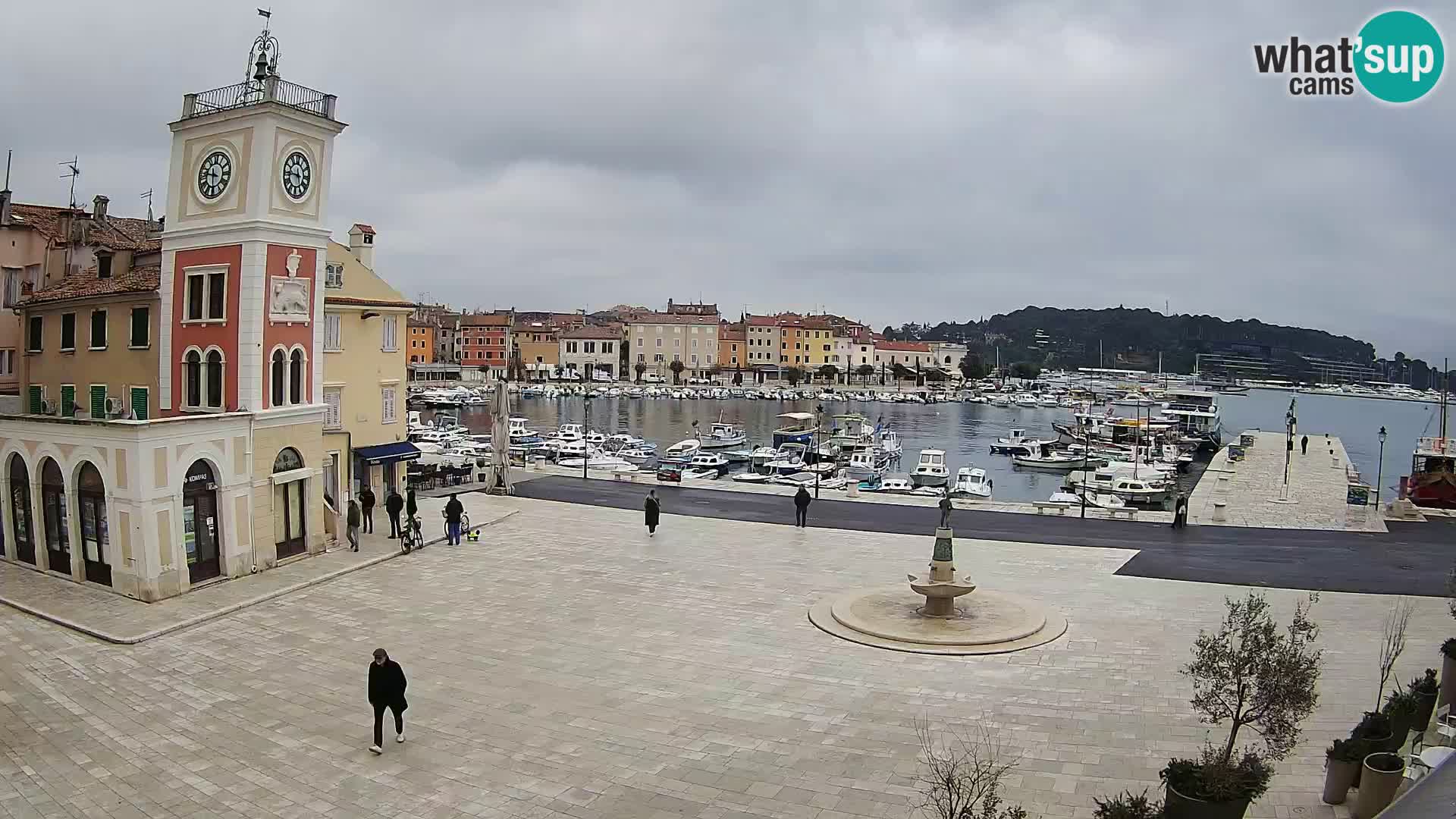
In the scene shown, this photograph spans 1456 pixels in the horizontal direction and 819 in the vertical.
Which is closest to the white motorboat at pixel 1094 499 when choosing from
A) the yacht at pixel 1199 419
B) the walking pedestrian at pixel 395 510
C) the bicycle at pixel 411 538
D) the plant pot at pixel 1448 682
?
→ the bicycle at pixel 411 538

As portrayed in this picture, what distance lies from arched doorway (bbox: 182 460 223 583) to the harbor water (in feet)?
125

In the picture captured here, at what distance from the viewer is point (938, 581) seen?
15.4 metres

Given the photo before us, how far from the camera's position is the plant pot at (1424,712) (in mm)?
8922

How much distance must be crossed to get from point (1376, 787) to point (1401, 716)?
108 cm

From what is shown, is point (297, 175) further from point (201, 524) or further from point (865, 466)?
point (865, 466)

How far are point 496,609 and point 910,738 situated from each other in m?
8.25

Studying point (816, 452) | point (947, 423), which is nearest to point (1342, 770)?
point (816, 452)

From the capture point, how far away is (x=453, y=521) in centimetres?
2180

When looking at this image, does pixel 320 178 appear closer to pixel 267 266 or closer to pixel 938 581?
pixel 267 266

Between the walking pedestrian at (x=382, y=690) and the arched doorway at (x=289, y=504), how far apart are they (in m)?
10.2

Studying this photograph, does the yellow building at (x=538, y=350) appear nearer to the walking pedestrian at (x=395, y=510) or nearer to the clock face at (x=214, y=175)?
the walking pedestrian at (x=395, y=510)

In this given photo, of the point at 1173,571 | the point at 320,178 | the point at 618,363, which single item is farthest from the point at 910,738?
the point at 618,363

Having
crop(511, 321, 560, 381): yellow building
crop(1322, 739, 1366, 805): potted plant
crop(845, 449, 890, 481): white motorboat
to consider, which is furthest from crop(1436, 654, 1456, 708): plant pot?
crop(511, 321, 560, 381): yellow building

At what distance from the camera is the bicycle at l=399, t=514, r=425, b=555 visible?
2117 centimetres
